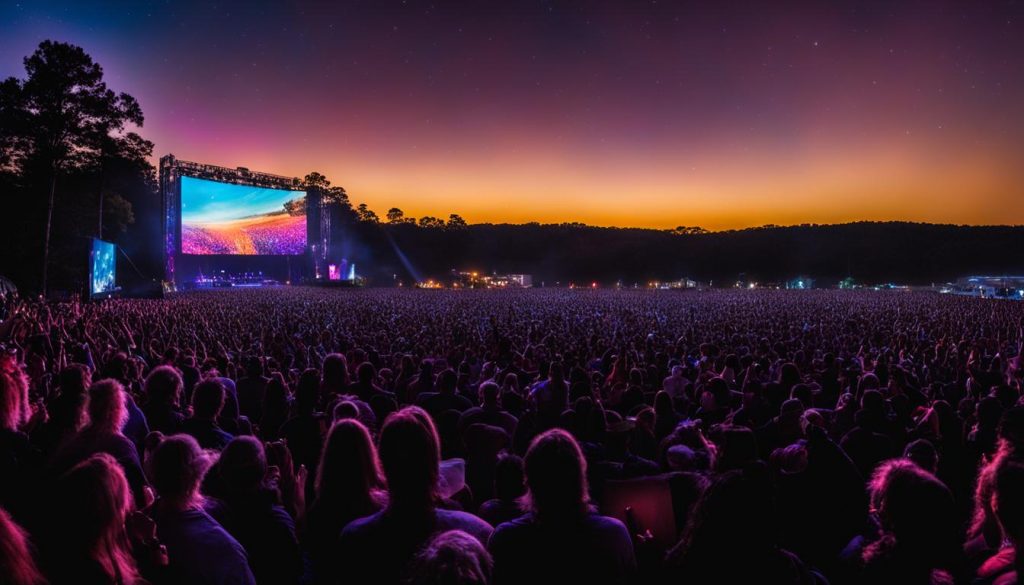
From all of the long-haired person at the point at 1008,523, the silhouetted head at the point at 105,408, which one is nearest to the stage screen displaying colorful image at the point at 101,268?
the silhouetted head at the point at 105,408

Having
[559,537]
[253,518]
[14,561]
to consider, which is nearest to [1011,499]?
[559,537]

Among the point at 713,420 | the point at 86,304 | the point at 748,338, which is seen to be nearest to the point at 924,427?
the point at 713,420

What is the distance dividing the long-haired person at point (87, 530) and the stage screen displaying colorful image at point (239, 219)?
50.3m

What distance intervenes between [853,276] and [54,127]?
122m

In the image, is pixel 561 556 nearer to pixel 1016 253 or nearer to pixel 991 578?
pixel 991 578

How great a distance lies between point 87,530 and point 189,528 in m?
0.52

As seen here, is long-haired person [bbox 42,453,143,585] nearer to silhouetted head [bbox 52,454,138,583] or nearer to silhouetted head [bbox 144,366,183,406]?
silhouetted head [bbox 52,454,138,583]

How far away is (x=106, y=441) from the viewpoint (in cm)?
348

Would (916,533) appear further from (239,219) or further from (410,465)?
(239,219)

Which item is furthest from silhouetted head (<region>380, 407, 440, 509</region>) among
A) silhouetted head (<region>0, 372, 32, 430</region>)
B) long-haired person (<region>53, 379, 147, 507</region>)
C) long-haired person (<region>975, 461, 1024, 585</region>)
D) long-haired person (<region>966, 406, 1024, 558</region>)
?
silhouetted head (<region>0, 372, 32, 430</region>)

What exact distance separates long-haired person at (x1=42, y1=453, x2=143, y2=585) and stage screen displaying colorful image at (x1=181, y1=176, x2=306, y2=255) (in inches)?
1980

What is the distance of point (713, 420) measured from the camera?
676cm

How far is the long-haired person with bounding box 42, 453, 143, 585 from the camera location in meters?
1.91

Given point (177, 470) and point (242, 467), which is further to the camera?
point (242, 467)
